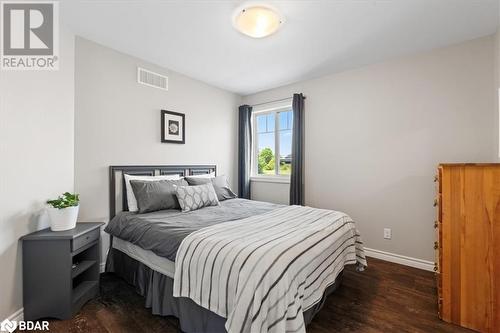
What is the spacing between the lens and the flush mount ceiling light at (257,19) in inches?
72.8

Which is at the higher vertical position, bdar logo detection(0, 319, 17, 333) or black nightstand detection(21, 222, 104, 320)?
black nightstand detection(21, 222, 104, 320)

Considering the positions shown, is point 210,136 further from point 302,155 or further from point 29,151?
point 29,151

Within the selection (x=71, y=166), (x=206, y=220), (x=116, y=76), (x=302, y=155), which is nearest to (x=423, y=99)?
(x=302, y=155)

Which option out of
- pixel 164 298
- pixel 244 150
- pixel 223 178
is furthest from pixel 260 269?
pixel 244 150

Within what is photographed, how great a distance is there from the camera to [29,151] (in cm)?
181

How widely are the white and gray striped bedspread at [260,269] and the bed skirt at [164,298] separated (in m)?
0.14

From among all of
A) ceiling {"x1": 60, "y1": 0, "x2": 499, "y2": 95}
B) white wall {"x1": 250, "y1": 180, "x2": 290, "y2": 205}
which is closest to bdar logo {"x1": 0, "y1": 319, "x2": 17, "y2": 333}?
ceiling {"x1": 60, "y1": 0, "x2": 499, "y2": 95}

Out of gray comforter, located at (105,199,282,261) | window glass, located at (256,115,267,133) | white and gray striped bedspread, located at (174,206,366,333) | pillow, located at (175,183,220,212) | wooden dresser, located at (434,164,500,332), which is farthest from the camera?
window glass, located at (256,115,267,133)

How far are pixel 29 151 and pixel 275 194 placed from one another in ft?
10.5

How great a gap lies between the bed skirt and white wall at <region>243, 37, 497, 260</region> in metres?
1.25

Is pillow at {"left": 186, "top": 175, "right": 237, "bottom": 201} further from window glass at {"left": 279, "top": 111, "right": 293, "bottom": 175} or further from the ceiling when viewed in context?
the ceiling

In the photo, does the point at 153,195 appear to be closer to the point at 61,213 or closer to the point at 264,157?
the point at 61,213

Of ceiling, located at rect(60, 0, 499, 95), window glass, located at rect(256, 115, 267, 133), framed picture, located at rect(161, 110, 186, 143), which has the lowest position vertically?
framed picture, located at rect(161, 110, 186, 143)

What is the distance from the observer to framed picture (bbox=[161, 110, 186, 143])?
3.13 m
